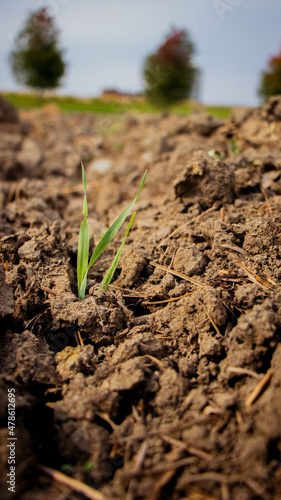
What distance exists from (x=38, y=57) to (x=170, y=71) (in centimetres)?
399

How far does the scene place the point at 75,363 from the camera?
4.49 feet

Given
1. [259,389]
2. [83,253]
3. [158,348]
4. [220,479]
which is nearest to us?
[220,479]

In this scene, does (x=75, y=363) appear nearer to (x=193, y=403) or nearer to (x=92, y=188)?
(x=193, y=403)

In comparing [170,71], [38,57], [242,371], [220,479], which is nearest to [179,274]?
[242,371]

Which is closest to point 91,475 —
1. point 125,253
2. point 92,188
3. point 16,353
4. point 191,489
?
point 191,489

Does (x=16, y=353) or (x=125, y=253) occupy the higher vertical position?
(x=125, y=253)

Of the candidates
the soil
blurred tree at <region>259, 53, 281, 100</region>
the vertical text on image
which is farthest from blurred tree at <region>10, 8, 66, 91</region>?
the vertical text on image

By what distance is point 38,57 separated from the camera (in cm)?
929

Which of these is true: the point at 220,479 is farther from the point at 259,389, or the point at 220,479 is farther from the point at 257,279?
the point at 257,279

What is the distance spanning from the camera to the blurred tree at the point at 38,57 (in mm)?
8576

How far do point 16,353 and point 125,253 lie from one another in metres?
0.81

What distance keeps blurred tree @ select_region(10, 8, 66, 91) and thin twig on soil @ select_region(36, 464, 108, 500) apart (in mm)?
9615

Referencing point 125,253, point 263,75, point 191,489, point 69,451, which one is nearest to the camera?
point 191,489

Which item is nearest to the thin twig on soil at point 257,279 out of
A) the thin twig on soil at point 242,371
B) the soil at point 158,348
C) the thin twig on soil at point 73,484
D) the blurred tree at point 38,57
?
the soil at point 158,348
